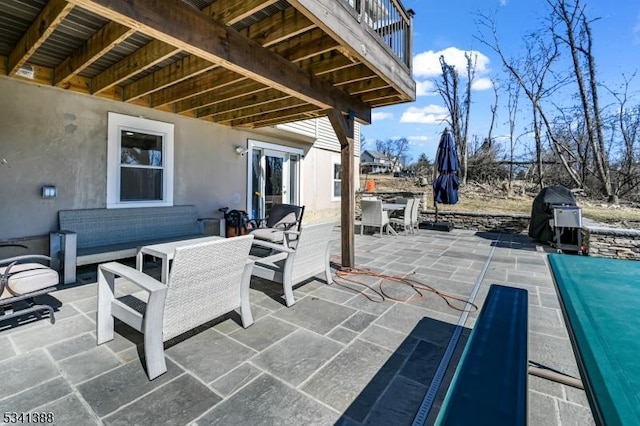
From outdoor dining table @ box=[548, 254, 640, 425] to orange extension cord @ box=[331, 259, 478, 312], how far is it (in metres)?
1.39

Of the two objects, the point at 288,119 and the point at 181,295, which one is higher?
the point at 288,119

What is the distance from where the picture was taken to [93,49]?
3.13m

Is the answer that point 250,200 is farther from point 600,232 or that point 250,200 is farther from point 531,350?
point 600,232

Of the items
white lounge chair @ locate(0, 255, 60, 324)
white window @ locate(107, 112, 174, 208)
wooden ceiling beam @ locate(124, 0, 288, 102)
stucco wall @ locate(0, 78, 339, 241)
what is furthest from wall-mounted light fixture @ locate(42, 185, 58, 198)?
white lounge chair @ locate(0, 255, 60, 324)

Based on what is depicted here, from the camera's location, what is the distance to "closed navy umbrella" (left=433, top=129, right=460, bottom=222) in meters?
7.90

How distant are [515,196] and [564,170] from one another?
2.34 meters

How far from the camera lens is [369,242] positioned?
270 inches

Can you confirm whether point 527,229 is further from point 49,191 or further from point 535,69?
point 49,191

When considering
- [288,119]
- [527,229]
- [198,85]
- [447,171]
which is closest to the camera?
[198,85]

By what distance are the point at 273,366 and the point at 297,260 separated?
1.27 meters

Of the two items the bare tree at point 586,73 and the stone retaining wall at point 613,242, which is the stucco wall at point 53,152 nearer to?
the stone retaining wall at point 613,242

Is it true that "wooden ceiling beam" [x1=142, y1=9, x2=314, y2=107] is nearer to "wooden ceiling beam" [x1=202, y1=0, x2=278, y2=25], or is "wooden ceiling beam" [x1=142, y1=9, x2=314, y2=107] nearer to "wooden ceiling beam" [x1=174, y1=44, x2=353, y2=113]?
"wooden ceiling beam" [x1=174, y1=44, x2=353, y2=113]

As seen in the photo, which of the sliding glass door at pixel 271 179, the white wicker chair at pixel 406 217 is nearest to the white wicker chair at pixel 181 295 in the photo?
the sliding glass door at pixel 271 179

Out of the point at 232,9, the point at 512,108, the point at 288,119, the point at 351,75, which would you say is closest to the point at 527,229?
the point at 288,119
